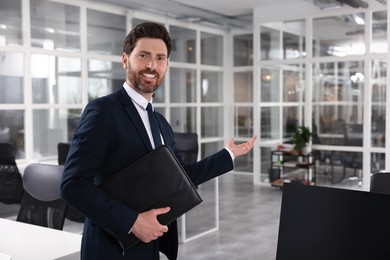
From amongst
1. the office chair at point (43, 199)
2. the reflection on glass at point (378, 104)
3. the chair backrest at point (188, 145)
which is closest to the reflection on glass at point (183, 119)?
the chair backrest at point (188, 145)

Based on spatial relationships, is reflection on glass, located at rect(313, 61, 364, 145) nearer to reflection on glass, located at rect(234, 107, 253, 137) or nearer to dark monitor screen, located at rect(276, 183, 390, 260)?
reflection on glass, located at rect(234, 107, 253, 137)

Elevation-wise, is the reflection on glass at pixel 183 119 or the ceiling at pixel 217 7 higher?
the ceiling at pixel 217 7

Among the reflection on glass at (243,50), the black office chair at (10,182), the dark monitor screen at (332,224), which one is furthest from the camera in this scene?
the reflection on glass at (243,50)

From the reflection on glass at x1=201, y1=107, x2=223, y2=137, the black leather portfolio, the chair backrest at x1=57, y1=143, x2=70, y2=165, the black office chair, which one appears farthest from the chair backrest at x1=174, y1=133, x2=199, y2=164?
the black leather portfolio

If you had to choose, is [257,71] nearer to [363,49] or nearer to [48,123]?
[363,49]

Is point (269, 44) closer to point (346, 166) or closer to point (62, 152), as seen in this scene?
point (346, 166)

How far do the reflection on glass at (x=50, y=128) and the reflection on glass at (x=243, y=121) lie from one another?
14.0 feet

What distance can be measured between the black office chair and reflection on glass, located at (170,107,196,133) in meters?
3.93

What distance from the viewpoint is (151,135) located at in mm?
1872

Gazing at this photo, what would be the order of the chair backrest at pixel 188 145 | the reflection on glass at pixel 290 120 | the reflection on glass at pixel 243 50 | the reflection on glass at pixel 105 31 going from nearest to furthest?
1. the chair backrest at pixel 188 145
2. the reflection on glass at pixel 105 31
3. the reflection on glass at pixel 290 120
4. the reflection on glass at pixel 243 50

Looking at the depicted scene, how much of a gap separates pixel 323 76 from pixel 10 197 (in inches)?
215

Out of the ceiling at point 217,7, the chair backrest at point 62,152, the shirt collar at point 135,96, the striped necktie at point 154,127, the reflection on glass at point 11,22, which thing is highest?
the ceiling at point 217,7

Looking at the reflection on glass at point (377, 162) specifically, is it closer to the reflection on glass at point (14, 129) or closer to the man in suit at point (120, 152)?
the reflection on glass at point (14, 129)

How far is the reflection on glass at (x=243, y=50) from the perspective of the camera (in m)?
9.98
